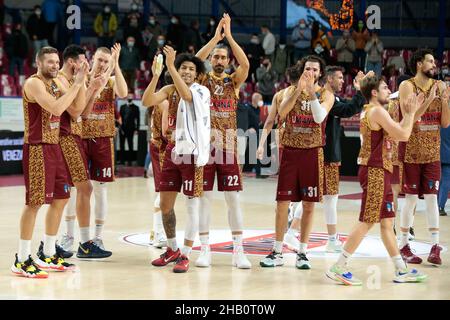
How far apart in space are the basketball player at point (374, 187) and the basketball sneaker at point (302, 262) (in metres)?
0.75

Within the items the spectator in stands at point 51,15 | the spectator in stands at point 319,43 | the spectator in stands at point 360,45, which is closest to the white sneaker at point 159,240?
the spectator in stands at point 319,43

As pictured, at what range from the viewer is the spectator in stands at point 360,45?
24.2 m

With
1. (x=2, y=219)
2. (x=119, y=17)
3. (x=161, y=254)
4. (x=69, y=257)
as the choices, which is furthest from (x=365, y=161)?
(x=119, y=17)

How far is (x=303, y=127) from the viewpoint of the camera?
9.44 meters

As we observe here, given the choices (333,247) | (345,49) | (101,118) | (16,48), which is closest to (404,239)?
(333,247)

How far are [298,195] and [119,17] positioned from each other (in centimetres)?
2095

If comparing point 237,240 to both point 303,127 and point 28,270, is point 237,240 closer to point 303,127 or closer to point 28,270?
point 303,127

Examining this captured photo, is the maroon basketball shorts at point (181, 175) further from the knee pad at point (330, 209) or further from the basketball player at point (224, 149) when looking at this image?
the knee pad at point (330, 209)

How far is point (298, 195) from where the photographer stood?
950cm

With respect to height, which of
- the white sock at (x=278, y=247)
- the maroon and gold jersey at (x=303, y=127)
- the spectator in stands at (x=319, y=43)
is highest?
the spectator in stands at (x=319, y=43)

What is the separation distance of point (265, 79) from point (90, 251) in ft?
46.6

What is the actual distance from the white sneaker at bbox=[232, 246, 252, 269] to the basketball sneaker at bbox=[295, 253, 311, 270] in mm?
506

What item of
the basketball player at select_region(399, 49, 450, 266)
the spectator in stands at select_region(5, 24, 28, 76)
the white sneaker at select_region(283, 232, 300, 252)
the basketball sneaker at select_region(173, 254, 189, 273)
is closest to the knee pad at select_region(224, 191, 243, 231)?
the basketball sneaker at select_region(173, 254, 189, 273)
